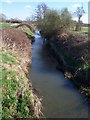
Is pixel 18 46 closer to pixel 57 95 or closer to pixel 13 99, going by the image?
pixel 57 95

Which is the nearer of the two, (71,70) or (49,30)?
(71,70)

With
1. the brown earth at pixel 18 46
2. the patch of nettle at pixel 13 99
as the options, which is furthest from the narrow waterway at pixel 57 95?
the patch of nettle at pixel 13 99

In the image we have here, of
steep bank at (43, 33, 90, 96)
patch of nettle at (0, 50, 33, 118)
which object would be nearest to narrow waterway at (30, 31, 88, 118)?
steep bank at (43, 33, 90, 96)

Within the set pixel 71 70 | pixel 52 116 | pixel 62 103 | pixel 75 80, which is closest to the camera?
pixel 52 116

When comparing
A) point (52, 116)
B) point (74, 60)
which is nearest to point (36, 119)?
point (52, 116)

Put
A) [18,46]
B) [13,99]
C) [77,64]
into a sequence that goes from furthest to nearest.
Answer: [18,46] → [77,64] → [13,99]

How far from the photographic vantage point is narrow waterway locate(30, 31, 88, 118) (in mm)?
15852

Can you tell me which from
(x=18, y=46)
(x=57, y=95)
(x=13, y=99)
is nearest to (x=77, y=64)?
(x=57, y=95)

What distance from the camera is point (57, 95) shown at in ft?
61.7

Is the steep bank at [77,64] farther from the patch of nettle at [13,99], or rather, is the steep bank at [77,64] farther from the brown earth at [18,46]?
the patch of nettle at [13,99]

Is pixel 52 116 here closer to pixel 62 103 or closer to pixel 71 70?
pixel 62 103

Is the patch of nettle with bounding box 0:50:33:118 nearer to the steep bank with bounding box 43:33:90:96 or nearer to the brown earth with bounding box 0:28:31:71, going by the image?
the steep bank with bounding box 43:33:90:96

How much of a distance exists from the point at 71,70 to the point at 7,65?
9.02m

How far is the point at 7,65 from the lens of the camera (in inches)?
721
